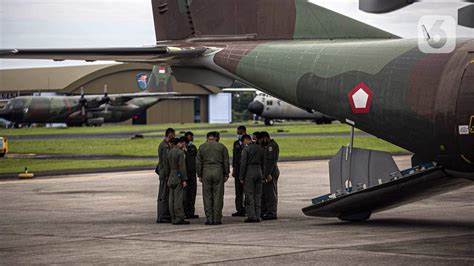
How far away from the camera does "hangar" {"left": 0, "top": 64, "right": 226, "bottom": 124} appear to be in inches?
4117

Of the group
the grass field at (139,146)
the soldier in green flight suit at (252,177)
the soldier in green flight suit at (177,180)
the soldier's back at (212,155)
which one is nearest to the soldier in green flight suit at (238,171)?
the soldier in green flight suit at (252,177)

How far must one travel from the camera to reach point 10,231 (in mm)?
17844

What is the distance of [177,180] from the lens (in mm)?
18703

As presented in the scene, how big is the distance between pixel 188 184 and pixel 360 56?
16.7 ft

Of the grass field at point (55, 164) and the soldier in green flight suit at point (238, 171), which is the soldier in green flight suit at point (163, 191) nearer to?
the soldier in green flight suit at point (238, 171)

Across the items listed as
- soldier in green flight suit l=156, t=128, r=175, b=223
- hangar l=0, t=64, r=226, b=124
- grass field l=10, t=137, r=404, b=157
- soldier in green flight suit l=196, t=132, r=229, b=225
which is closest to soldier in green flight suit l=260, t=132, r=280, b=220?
soldier in green flight suit l=196, t=132, r=229, b=225

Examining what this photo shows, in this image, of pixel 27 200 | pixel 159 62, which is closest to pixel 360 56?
pixel 159 62

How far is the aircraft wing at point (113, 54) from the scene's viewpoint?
17.7 metres

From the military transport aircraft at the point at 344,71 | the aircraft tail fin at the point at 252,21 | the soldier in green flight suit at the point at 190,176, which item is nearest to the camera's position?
the military transport aircraft at the point at 344,71

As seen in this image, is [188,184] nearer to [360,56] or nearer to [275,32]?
[275,32]

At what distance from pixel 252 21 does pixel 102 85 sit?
95064 mm

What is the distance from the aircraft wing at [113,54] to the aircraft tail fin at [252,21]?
0.99m

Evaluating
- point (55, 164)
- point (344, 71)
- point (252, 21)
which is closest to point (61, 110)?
point (55, 164)

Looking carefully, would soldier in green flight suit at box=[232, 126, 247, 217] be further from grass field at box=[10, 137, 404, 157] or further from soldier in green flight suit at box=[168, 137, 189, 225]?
grass field at box=[10, 137, 404, 157]
